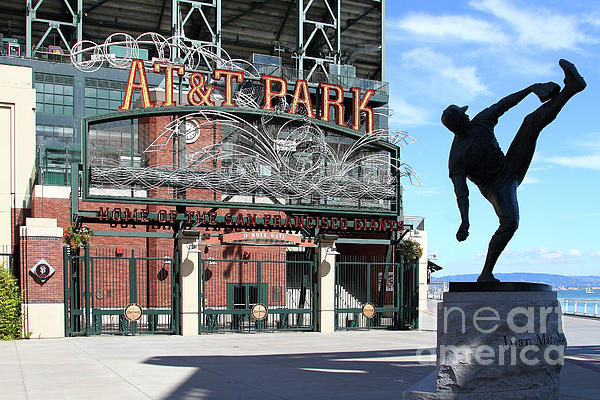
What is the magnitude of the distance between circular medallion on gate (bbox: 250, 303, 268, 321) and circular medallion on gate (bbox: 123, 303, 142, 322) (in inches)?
147

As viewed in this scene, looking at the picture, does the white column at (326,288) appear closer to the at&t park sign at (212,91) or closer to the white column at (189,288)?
the white column at (189,288)

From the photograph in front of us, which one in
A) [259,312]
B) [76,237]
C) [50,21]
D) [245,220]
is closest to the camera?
[76,237]

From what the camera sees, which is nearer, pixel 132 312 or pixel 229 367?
pixel 229 367

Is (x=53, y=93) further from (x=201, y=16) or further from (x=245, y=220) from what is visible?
(x=245, y=220)

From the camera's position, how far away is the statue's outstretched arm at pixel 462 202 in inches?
397

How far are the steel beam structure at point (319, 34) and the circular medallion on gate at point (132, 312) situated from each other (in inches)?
1510

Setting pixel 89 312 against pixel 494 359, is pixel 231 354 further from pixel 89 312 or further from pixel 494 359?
pixel 494 359

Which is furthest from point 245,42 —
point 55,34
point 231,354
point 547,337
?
point 547,337

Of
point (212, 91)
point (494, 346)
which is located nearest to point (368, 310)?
point (212, 91)

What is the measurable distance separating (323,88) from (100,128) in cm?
1222

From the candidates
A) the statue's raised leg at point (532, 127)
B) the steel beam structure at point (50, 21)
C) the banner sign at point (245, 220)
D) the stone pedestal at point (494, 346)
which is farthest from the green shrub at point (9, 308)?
the steel beam structure at point (50, 21)

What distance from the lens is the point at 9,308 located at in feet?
67.3

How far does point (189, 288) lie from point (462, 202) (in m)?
14.2

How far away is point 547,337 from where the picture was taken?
929 centimetres
